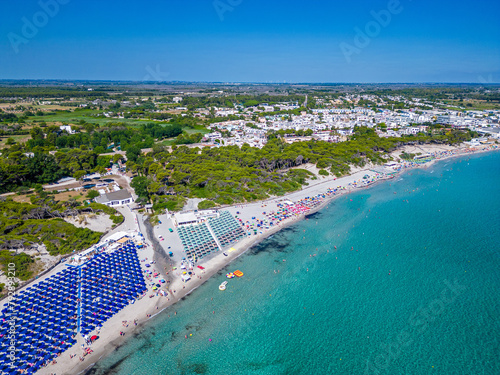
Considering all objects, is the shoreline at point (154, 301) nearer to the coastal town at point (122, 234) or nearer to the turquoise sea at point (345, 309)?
the coastal town at point (122, 234)

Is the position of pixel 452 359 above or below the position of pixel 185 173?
below

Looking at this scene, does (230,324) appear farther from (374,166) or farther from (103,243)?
(374,166)

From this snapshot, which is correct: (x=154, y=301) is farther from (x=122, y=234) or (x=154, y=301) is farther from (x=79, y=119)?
(x=79, y=119)

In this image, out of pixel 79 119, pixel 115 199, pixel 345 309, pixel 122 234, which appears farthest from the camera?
pixel 79 119

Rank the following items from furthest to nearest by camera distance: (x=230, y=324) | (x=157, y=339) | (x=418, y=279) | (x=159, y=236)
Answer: (x=159, y=236) < (x=418, y=279) < (x=230, y=324) < (x=157, y=339)

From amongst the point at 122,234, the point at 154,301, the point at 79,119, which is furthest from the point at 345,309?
→ the point at 79,119

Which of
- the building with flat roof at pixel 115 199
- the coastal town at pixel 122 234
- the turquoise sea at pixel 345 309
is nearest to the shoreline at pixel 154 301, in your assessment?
the coastal town at pixel 122 234

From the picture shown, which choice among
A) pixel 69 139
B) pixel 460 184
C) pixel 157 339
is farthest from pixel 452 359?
pixel 69 139
